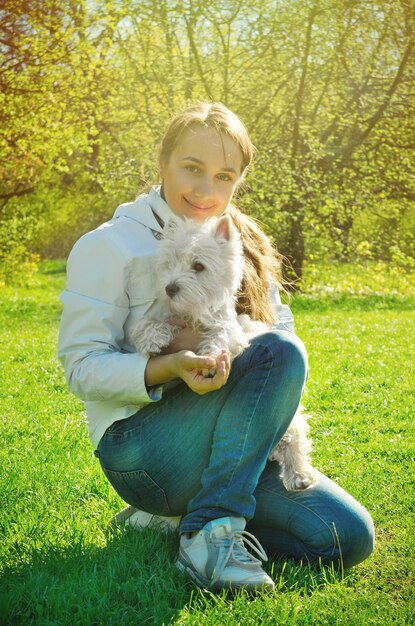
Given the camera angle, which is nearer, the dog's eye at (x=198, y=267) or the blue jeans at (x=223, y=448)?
the blue jeans at (x=223, y=448)

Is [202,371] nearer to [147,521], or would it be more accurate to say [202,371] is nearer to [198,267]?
[198,267]

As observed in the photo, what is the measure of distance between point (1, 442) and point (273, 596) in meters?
2.82

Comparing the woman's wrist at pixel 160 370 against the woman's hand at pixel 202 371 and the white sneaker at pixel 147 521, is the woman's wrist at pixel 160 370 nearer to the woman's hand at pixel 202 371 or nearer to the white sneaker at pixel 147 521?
the woman's hand at pixel 202 371

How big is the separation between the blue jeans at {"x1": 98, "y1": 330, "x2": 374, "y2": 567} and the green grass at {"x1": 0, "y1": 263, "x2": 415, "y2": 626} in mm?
201

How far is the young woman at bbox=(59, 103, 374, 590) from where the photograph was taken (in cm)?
298

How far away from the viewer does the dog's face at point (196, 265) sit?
3156 mm

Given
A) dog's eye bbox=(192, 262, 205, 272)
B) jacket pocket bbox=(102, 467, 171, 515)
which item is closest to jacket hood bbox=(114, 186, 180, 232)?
dog's eye bbox=(192, 262, 205, 272)

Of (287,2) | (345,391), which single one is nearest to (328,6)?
(287,2)

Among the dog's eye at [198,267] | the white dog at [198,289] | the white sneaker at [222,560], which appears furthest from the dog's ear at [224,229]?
the white sneaker at [222,560]

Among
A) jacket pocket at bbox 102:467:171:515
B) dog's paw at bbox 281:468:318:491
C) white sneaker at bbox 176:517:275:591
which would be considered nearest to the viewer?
white sneaker at bbox 176:517:275:591

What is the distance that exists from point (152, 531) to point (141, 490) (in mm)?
330

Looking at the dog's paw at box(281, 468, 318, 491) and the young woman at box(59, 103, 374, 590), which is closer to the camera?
the young woman at box(59, 103, 374, 590)

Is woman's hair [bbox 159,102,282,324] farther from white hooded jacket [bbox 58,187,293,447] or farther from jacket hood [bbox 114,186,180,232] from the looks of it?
white hooded jacket [bbox 58,187,293,447]

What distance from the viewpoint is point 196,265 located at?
3.20m
